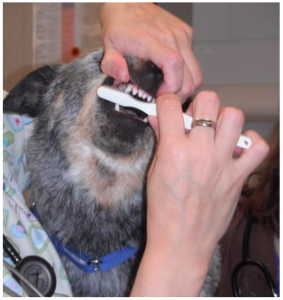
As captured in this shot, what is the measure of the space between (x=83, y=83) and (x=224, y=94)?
78cm

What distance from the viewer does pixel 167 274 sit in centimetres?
63

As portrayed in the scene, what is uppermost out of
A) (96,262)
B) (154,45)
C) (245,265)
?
(154,45)

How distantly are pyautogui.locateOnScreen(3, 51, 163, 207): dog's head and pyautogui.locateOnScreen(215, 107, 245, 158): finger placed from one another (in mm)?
206

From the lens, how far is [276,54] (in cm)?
175

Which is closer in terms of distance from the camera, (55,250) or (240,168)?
(240,168)

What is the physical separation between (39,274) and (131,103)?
0.38m

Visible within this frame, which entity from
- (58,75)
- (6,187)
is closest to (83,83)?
(58,75)

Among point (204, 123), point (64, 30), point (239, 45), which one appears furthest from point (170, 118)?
point (64, 30)

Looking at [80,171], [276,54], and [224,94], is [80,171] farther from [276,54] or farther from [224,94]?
[276,54]

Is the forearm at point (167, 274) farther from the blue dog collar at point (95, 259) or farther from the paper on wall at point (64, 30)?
the paper on wall at point (64, 30)

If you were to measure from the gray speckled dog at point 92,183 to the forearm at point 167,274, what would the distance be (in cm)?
32

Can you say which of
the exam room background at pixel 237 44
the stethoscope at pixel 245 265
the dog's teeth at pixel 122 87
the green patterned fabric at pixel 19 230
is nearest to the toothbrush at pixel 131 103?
the dog's teeth at pixel 122 87

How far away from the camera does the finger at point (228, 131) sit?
2.11ft

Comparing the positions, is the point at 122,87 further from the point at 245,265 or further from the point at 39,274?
the point at 245,265
